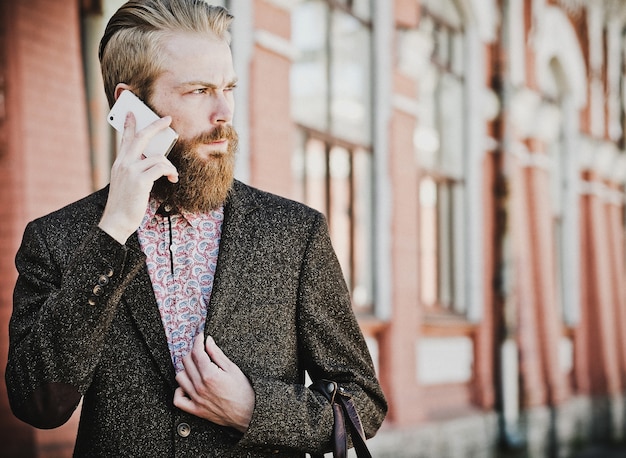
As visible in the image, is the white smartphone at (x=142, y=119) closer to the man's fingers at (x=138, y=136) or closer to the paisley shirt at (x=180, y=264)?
Answer: the man's fingers at (x=138, y=136)

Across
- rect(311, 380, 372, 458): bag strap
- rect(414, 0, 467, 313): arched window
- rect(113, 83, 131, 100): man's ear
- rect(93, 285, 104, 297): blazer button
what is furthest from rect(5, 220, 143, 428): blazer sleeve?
rect(414, 0, 467, 313): arched window

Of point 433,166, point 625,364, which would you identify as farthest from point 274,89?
point 625,364

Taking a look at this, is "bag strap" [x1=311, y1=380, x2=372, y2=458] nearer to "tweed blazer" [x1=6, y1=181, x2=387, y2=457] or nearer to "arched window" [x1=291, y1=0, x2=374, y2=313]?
"tweed blazer" [x1=6, y1=181, x2=387, y2=457]

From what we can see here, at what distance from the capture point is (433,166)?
1020cm

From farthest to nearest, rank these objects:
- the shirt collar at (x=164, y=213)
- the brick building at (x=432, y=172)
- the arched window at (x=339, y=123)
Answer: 1. the arched window at (x=339, y=123)
2. the brick building at (x=432, y=172)
3. the shirt collar at (x=164, y=213)

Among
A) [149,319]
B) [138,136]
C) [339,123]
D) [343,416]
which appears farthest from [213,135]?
[339,123]

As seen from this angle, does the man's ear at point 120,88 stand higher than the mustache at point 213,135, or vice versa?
the man's ear at point 120,88

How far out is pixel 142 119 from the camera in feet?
8.10

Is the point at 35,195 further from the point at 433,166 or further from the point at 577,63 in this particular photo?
the point at 577,63

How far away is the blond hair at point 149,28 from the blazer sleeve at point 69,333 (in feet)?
1.61

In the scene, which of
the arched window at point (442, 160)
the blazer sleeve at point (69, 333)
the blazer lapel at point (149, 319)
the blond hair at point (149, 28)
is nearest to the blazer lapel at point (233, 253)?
the blazer lapel at point (149, 319)

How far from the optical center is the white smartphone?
241cm

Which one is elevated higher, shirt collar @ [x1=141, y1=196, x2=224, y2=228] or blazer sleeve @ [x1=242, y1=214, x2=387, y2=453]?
shirt collar @ [x1=141, y1=196, x2=224, y2=228]

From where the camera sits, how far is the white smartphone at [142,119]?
7.90ft
